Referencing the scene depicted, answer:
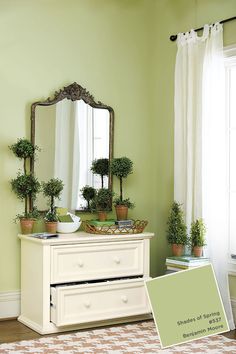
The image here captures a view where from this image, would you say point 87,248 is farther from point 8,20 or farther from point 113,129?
point 8,20

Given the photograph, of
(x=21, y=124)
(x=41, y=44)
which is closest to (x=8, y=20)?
(x=41, y=44)

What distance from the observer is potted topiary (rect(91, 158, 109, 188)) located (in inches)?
191

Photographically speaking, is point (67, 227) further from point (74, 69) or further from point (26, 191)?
point (74, 69)

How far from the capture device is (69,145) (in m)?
4.70

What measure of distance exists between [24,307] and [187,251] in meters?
1.41

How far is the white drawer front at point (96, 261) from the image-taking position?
166 inches

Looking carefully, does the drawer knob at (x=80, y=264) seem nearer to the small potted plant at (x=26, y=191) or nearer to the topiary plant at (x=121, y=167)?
the small potted plant at (x=26, y=191)

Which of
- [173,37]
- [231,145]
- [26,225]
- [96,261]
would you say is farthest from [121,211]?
[173,37]

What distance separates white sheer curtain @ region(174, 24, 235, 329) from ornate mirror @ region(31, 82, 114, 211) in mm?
719

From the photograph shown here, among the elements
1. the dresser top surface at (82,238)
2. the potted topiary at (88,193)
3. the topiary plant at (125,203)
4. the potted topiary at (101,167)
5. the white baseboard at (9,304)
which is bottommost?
the white baseboard at (9,304)

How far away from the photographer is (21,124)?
4.60 meters

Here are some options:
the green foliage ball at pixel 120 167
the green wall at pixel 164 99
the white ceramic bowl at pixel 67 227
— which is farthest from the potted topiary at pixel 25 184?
the green wall at pixel 164 99

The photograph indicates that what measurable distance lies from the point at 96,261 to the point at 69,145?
1.01 m

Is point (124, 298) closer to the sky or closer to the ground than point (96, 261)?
closer to the ground
